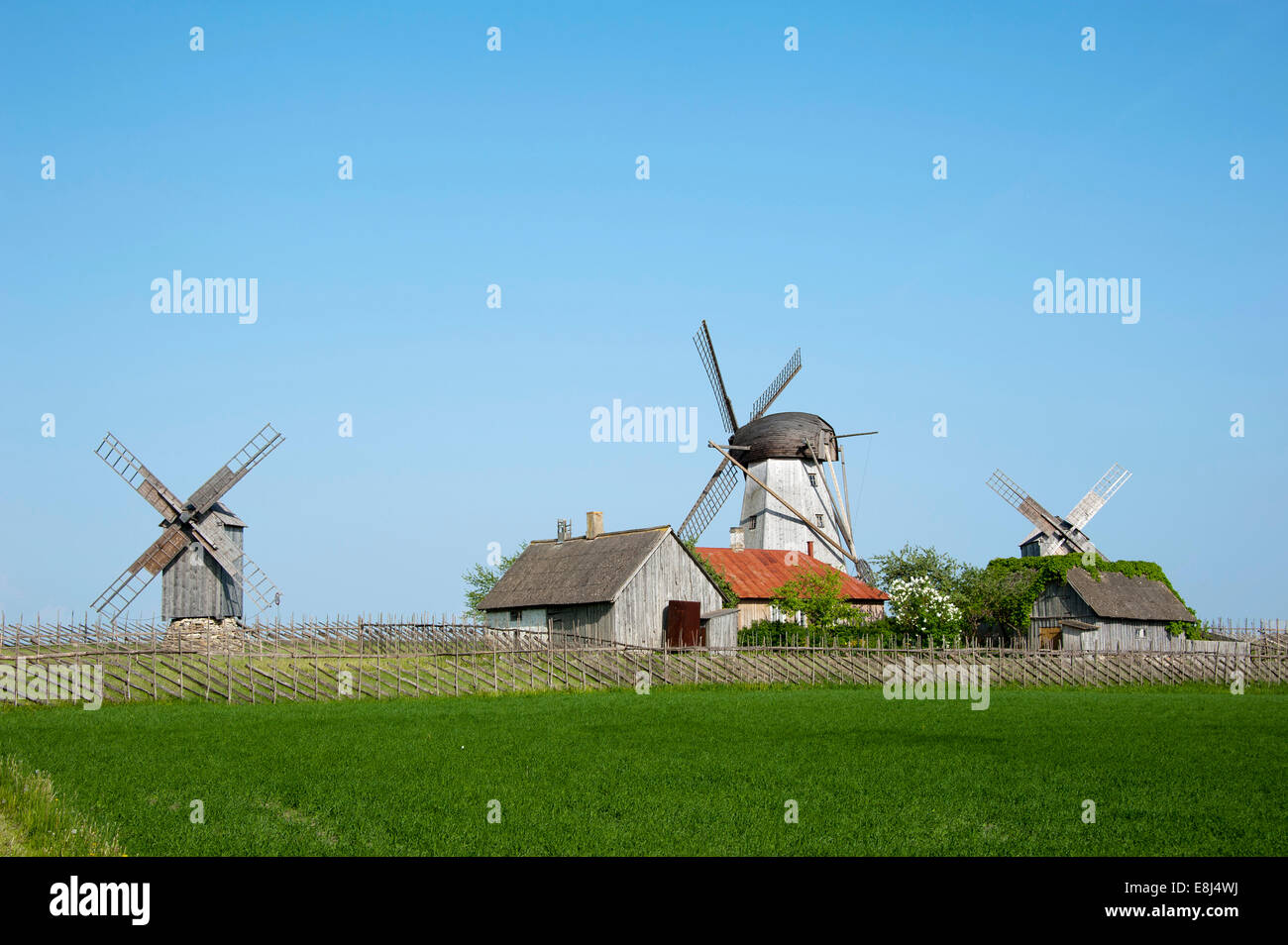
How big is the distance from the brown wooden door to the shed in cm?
613

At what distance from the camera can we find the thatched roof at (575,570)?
134 feet

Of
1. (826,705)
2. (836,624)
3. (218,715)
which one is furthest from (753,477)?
(218,715)

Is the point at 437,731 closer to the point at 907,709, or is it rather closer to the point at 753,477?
the point at 907,709

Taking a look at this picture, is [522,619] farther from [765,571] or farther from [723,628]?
[765,571]

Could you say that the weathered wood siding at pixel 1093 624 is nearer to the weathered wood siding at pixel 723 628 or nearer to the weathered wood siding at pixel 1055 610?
the weathered wood siding at pixel 1055 610

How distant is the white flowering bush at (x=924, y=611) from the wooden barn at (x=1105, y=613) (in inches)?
313

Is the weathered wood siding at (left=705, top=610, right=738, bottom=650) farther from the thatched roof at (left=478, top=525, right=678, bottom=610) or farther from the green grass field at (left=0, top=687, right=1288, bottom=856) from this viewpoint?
the green grass field at (left=0, top=687, right=1288, bottom=856)

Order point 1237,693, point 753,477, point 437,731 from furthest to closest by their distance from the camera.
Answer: point 753,477, point 1237,693, point 437,731

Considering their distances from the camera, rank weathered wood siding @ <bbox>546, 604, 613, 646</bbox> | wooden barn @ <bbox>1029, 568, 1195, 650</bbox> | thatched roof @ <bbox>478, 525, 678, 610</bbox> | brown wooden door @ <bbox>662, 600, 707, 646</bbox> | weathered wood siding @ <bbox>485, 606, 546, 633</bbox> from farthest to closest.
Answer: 1. wooden barn @ <bbox>1029, 568, 1195, 650</bbox>
2. weathered wood siding @ <bbox>485, 606, 546, 633</bbox>
3. brown wooden door @ <bbox>662, 600, 707, 646</bbox>
4. thatched roof @ <bbox>478, 525, 678, 610</bbox>
5. weathered wood siding @ <bbox>546, 604, 613, 646</bbox>

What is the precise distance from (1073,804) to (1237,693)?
28343 mm

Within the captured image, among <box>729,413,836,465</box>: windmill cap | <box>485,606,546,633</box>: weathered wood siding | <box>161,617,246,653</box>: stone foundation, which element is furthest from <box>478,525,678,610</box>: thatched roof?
<box>729,413,836,465</box>: windmill cap

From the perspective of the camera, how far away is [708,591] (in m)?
43.7

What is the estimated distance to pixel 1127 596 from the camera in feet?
164

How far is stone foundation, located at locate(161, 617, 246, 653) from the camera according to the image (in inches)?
1592
